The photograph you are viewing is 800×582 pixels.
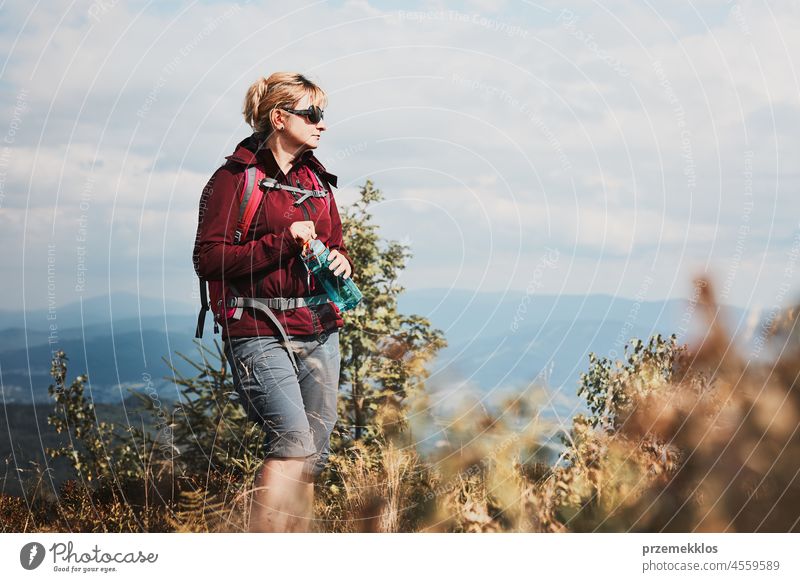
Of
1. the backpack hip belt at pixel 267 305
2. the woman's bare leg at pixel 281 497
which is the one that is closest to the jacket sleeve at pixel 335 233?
the backpack hip belt at pixel 267 305

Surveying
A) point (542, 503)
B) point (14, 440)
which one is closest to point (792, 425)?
point (542, 503)

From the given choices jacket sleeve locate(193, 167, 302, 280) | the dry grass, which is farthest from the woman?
the dry grass

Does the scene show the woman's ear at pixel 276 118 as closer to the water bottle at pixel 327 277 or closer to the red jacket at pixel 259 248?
the red jacket at pixel 259 248

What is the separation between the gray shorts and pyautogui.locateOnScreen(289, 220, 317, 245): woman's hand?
1.97 feet

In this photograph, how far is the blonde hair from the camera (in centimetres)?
563

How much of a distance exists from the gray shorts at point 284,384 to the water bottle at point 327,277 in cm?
24

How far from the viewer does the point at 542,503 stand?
6285 millimetres

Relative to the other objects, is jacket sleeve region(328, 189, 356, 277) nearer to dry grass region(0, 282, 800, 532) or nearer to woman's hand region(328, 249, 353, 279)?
woman's hand region(328, 249, 353, 279)

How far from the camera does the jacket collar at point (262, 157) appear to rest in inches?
214
